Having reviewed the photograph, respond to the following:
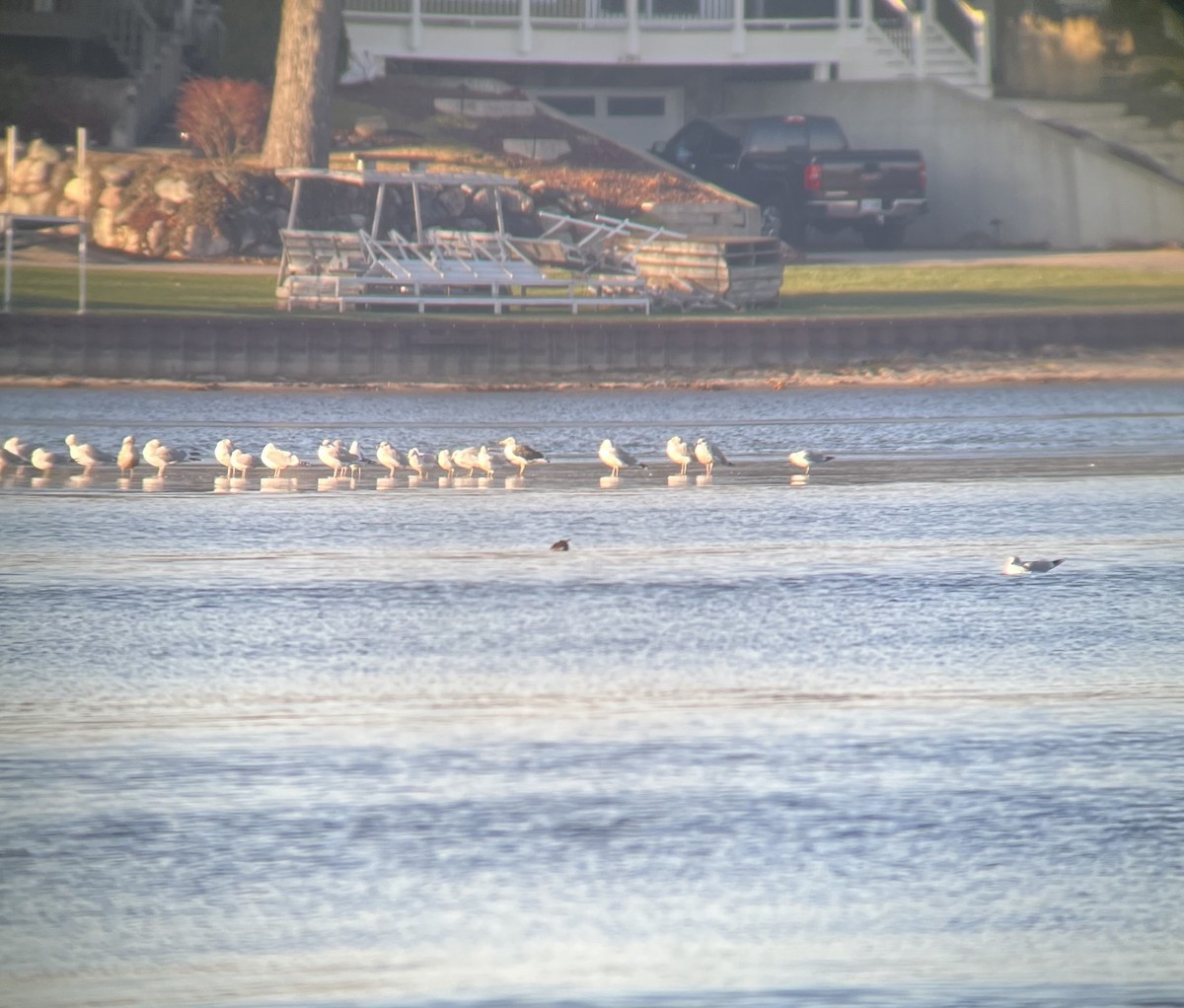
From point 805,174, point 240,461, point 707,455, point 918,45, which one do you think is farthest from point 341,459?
point 918,45

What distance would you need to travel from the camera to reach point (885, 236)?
3738 cm

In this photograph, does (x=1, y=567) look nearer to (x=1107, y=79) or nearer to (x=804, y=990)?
(x=804, y=990)

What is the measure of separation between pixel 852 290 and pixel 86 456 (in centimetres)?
1506

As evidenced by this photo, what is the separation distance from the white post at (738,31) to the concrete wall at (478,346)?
19046mm

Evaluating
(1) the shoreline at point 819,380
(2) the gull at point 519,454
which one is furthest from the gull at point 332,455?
(1) the shoreline at point 819,380

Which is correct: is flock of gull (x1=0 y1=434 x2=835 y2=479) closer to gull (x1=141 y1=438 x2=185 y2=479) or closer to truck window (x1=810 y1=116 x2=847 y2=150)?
gull (x1=141 y1=438 x2=185 y2=479)

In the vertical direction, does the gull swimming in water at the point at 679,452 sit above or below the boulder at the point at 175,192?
below

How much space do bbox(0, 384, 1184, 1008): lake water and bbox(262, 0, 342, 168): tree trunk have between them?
17157mm

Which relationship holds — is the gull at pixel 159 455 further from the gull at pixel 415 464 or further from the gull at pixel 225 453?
the gull at pixel 415 464

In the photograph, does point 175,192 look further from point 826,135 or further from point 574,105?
point 574,105

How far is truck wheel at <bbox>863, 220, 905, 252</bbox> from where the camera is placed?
37125 millimetres

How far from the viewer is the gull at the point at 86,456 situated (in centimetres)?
1578

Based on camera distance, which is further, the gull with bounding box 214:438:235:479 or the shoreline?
the shoreline

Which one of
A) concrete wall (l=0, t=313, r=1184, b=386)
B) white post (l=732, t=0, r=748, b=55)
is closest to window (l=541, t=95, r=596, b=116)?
white post (l=732, t=0, r=748, b=55)
